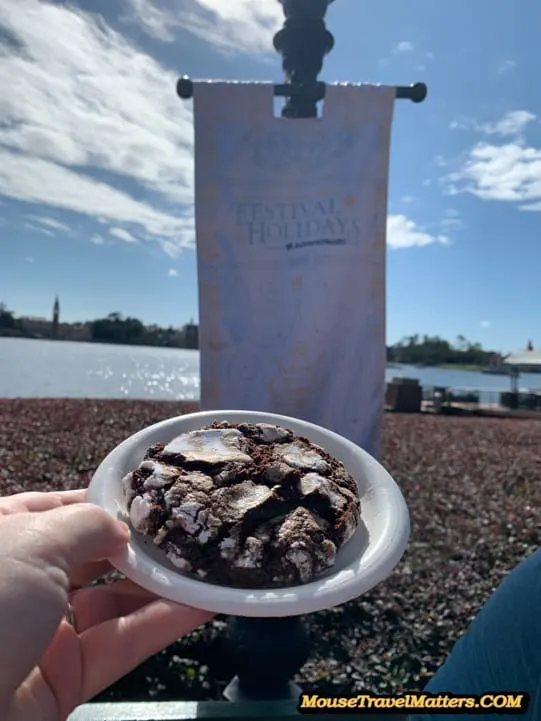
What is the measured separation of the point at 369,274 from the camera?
80.4 inches

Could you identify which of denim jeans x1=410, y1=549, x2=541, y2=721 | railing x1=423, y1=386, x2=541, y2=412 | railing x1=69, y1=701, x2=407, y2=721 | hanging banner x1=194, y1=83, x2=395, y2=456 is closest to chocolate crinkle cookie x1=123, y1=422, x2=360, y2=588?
denim jeans x1=410, y1=549, x2=541, y2=721

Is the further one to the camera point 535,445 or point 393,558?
point 535,445

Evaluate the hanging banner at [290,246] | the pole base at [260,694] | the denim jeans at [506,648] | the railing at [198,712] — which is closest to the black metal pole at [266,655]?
the pole base at [260,694]

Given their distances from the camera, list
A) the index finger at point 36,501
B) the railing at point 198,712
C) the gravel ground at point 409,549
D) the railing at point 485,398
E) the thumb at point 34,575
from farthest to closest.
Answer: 1. the railing at point 485,398
2. the gravel ground at point 409,549
3. the railing at point 198,712
4. the index finger at point 36,501
5. the thumb at point 34,575

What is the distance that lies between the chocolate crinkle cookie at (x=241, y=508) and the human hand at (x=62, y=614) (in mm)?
82

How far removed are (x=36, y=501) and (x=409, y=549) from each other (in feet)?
8.91

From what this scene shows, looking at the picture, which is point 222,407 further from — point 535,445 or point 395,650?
point 535,445

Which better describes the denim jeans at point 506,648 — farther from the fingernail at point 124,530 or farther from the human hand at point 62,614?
the fingernail at point 124,530

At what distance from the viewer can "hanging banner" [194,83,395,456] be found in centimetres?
197

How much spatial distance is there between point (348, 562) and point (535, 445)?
639cm

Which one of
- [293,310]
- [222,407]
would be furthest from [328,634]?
[293,310]

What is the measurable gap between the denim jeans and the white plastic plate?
0.36 metres

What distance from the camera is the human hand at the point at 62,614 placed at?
2.32ft

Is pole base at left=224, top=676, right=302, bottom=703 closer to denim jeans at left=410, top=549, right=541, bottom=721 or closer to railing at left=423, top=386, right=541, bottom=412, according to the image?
denim jeans at left=410, top=549, right=541, bottom=721
